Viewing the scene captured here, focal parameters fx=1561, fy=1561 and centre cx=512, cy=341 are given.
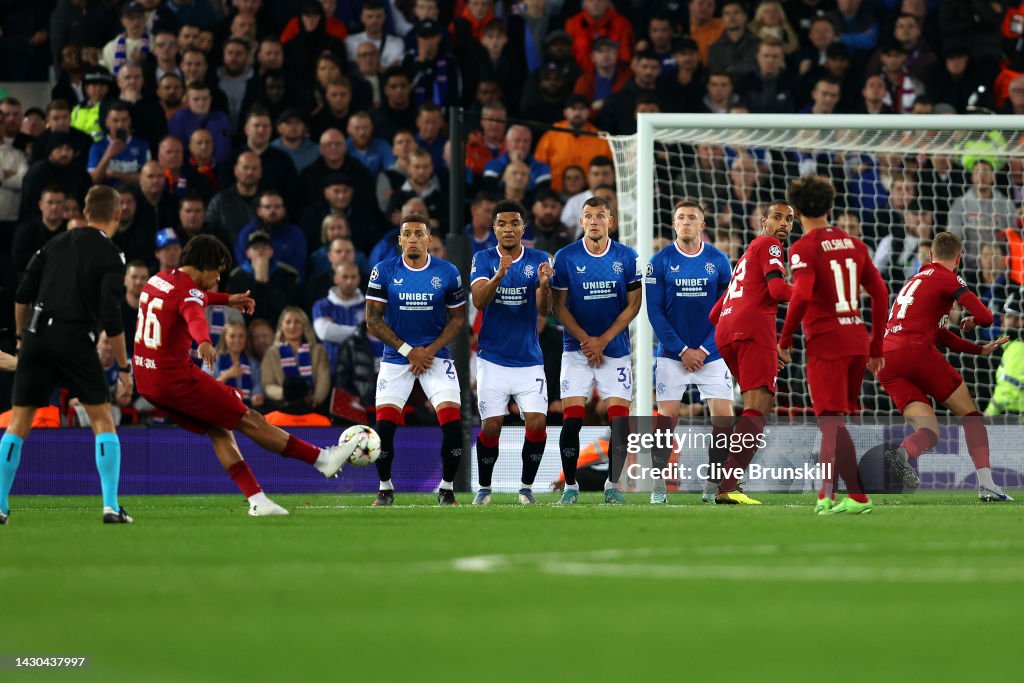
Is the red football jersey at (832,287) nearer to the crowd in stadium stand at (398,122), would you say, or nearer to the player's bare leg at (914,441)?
the player's bare leg at (914,441)

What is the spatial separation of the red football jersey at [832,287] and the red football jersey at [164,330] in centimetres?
362

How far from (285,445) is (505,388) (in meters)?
2.54

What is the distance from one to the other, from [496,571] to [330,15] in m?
14.3

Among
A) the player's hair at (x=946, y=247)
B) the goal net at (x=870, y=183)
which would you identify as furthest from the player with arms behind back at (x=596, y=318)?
the player's hair at (x=946, y=247)

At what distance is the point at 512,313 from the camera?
39.0ft

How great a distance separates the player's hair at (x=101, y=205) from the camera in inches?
366

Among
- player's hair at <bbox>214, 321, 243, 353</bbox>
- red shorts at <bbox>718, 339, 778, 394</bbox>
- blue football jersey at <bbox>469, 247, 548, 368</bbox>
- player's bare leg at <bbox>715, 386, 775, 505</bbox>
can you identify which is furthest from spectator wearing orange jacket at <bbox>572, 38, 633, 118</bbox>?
A: player's bare leg at <bbox>715, 386, 775, 505</bbox>

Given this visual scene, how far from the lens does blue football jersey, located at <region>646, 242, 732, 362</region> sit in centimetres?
1225

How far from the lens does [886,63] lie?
1825 centimetres

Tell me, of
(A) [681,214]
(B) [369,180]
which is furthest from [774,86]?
(A) [681,214]

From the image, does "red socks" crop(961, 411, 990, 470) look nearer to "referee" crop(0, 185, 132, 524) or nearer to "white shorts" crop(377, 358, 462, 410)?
"white shorts" crop(377, 358, 462, 410)

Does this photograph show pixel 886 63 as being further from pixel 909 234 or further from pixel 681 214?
pixel 681 214

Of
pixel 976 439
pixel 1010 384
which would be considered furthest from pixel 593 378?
pixel 1010 384

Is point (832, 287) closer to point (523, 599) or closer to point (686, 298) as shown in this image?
point (686, 298)
